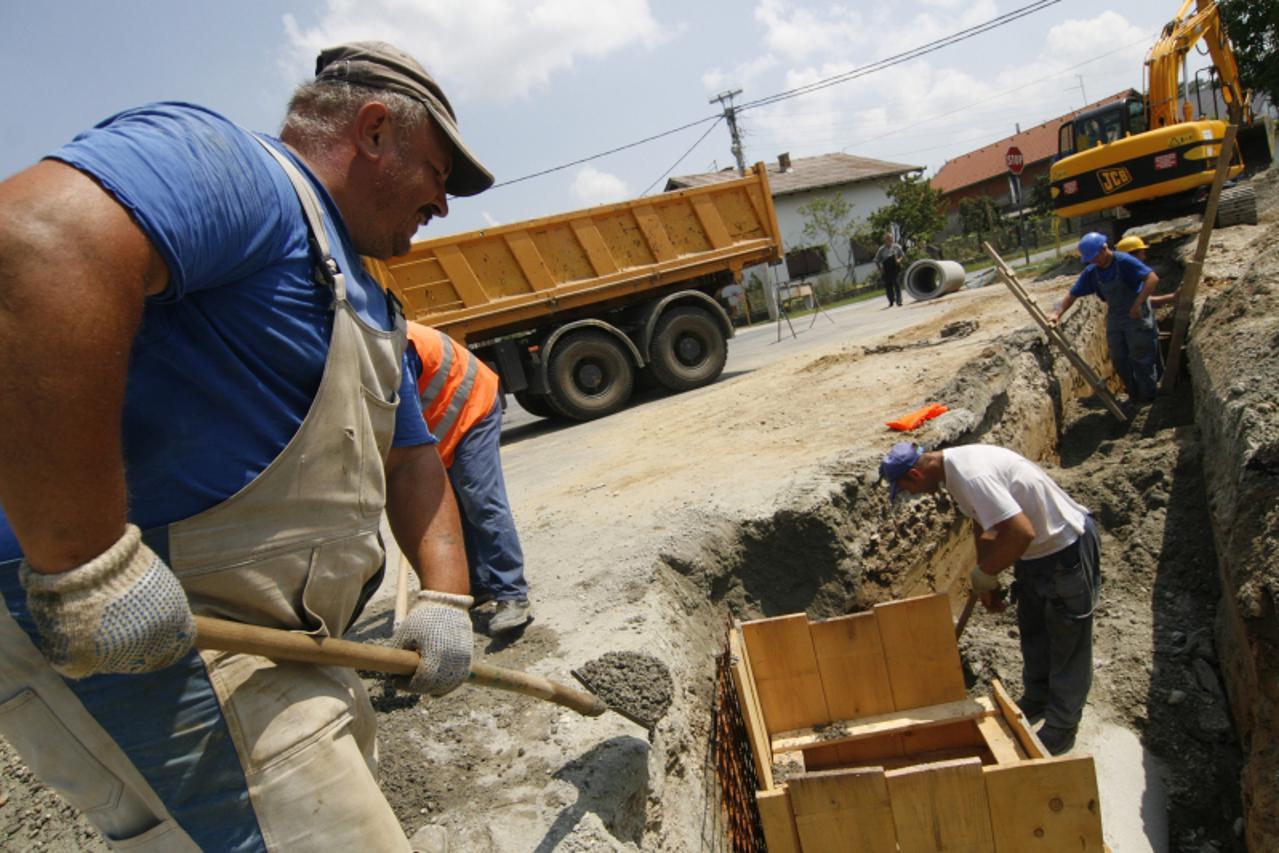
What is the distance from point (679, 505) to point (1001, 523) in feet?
5.58

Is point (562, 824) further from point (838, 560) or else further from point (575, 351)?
point (575, 351)

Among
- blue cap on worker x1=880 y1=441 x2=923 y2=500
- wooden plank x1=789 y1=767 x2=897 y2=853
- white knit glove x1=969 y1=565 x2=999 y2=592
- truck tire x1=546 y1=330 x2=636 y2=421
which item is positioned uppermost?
truck tire x1=546 y1=330 x2=636 y2=421

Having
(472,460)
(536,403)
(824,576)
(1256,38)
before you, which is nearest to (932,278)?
(536,403)

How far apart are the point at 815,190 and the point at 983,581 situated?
30729 mm

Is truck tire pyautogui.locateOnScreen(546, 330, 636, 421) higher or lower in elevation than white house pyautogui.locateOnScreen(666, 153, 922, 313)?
lower

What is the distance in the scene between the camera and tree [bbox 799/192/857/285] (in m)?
30.7

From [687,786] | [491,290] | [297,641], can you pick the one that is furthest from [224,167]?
[491,290]

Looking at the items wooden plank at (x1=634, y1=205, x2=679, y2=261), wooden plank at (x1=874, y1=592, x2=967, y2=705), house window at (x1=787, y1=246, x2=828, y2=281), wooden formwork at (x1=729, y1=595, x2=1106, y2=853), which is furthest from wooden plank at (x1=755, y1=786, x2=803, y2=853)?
house window at (x1=787, y1=246, x2=828, y2=281)

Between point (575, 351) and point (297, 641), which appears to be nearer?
point (297, 641)

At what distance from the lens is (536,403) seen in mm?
10305

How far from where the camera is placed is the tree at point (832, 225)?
3073 cm

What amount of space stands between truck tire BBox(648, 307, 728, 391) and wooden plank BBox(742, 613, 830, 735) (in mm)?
6327

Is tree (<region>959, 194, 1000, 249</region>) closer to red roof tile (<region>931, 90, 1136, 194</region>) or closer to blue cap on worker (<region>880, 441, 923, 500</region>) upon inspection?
red roof tile (<region>931, 90, 1136, 194</region>)

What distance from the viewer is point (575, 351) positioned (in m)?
9.34
